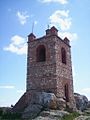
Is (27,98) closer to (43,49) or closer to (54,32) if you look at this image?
(43,49)

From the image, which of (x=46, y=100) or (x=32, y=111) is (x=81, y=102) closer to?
(x=46, y=100)

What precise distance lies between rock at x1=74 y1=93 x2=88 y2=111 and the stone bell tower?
2.04 metres

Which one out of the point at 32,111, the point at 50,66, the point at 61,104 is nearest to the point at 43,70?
the point at 50,66

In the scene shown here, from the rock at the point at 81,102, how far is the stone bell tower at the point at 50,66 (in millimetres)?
2040

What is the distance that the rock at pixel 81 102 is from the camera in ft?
86.1

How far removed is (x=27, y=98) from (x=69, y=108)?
4.50 m

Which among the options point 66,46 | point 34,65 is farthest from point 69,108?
point 66,46

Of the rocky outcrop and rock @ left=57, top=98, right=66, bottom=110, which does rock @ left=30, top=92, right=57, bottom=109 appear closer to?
the rocky outcrop

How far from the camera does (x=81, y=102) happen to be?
2661 cm

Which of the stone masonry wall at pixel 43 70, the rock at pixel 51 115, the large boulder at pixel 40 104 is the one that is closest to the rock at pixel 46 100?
the large boulder at pixel 40 104

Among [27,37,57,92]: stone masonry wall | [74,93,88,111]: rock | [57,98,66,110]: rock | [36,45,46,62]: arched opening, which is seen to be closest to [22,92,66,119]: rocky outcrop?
[57,98,66,110]: rock

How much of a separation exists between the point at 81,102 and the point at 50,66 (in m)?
7.05

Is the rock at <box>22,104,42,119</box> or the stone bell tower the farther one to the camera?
the stone bell tower

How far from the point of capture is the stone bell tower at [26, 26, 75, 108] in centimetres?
2242
